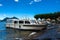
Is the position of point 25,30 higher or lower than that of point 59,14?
lower

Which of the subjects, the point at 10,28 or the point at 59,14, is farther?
the point at 10,28

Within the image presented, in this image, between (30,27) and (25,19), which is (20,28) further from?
(25,19)

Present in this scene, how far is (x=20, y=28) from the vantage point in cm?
825

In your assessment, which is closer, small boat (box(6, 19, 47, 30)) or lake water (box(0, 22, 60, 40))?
lake water (box(0, 22, 60, 40))

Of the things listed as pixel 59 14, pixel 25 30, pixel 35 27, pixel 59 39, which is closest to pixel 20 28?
pixel 25 30

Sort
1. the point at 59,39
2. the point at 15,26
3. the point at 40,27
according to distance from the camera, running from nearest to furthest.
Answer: the point at 59,39 → the point at 40,27 → the point at 15,26

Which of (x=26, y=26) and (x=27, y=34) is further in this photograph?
(x=26, y=26)

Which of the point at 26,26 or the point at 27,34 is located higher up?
the point at 26,26

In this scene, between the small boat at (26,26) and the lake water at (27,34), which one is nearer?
the lake water at (27,34)

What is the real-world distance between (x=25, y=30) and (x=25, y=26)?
187mm

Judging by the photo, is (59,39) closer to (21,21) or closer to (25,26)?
(25,26)

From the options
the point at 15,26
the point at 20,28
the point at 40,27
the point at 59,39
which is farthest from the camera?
the point at 15,26

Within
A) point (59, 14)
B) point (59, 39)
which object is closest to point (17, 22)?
point (59, 14)

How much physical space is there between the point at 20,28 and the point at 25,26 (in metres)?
0.34
